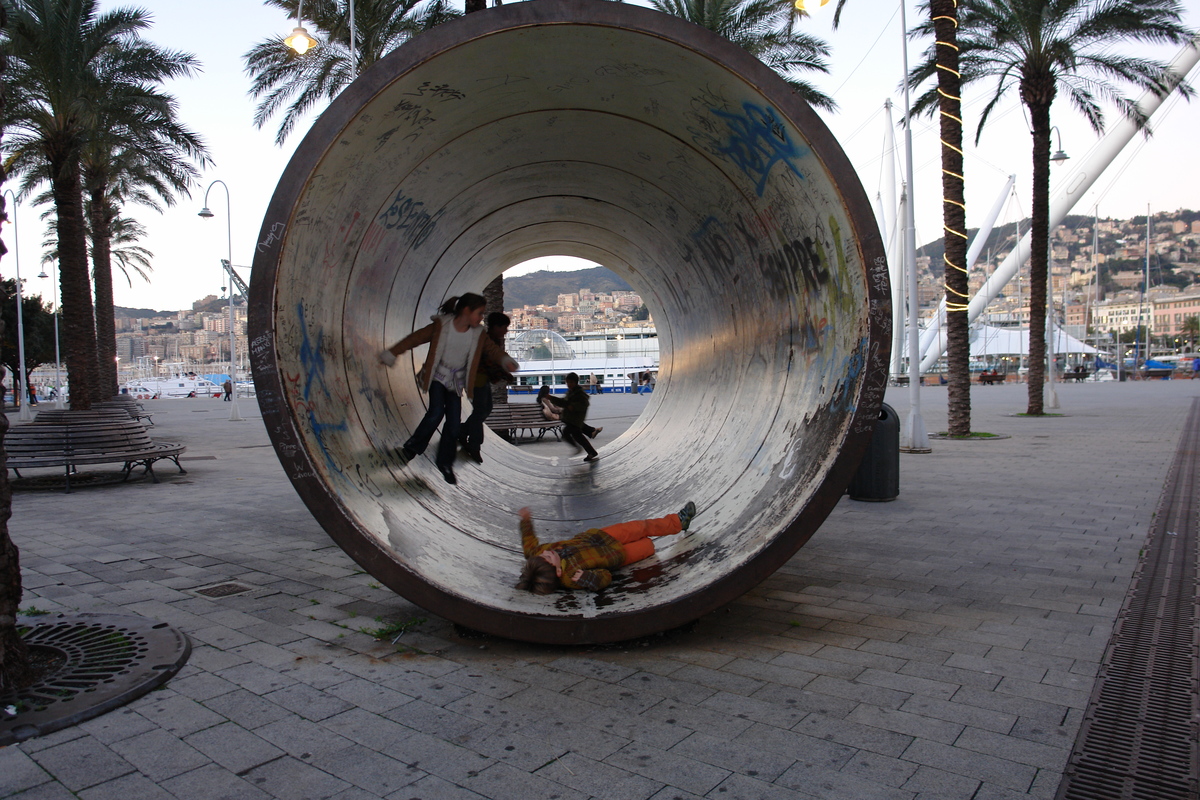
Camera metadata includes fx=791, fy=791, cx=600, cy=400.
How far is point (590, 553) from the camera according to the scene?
4.61 m

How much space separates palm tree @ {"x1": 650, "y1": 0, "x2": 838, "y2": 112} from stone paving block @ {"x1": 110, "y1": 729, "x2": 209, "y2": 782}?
53.8ft

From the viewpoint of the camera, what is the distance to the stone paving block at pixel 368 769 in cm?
275

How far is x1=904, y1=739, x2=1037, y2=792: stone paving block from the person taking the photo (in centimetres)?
272

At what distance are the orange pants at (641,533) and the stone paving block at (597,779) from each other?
6.49ft

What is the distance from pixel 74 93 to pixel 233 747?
17.5 meters

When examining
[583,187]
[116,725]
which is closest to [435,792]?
[116,725]

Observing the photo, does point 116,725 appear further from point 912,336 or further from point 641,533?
point 912,336

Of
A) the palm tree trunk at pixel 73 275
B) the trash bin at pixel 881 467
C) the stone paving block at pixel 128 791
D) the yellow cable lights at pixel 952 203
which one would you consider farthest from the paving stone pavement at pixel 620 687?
the palm tree trunk at pixel 73 275

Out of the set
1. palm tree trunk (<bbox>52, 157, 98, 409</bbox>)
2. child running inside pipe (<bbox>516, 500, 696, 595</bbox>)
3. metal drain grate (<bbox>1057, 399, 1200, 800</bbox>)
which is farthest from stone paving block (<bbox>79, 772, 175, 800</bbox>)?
palm tree trunk (<bbox>52, 157, 98, 409</bbox>)

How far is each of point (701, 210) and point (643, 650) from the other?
3.63m

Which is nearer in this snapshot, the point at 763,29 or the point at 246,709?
the point at 246,709

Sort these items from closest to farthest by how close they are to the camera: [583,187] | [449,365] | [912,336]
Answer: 1. [449,365]
2. [583,187]
3. [912,336]

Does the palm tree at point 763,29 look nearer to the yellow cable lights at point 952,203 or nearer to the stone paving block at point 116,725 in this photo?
the yellow cable lights at point 952,203

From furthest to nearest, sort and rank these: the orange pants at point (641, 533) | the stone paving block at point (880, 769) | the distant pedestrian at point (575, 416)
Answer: the distant pedestrian at point (575, 416) → the orange pants at point (641, 533) → the stone paving block at point (880, 769)
